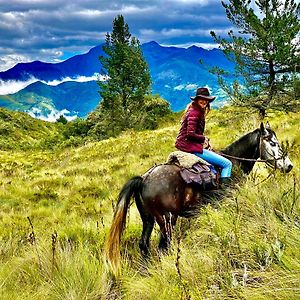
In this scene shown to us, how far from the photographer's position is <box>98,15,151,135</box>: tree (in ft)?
129

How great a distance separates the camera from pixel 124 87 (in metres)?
39.7

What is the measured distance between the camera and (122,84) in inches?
1577

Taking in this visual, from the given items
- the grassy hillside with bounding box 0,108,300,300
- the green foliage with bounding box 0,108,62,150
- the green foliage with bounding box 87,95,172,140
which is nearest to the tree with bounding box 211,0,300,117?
the grassy hillside with bounding box 0,108,300,300

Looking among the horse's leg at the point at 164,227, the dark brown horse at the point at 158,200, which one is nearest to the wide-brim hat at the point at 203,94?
the dark brown horse at the point at 158,200

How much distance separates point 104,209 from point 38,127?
322ft

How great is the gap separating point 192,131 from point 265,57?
1388 cm

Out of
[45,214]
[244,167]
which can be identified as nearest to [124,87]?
[45,214]

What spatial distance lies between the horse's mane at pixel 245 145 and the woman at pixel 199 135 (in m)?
0.59

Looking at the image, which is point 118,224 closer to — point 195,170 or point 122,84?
point 195,170

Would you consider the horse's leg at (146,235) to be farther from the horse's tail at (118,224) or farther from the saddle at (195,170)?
the saddle at (195,170)

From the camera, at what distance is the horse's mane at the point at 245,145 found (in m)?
7.03

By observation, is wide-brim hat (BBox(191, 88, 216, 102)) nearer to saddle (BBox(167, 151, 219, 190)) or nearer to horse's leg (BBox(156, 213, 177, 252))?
saddle (BBox(167, 151, 219, 190))

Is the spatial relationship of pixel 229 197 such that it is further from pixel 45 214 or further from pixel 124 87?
pixel 124 87

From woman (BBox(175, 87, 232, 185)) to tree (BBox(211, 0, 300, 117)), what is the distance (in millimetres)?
11565
